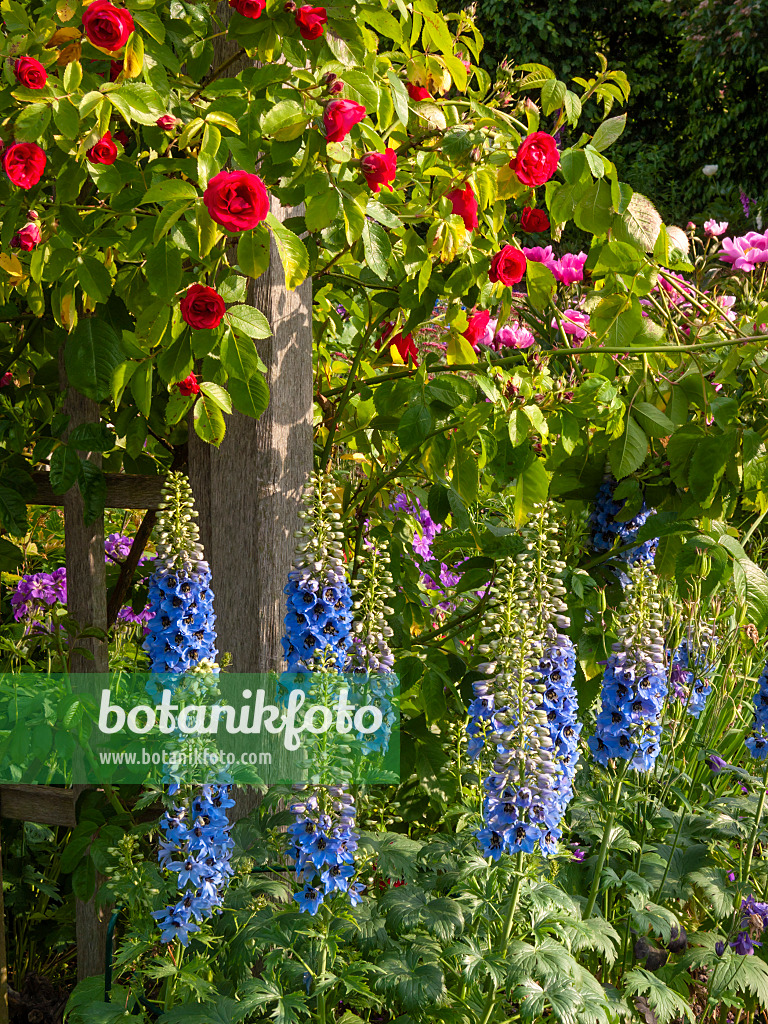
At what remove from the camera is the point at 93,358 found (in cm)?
177

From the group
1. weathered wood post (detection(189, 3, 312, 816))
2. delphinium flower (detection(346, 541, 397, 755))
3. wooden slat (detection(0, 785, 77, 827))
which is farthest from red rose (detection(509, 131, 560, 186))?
wooden slat (detection(0, 785, 77, 827))

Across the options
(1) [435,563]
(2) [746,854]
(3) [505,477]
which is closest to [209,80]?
(3) [505,477]

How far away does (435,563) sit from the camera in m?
2.39

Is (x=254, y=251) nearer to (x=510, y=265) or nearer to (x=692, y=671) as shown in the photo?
(x=510, y=265)

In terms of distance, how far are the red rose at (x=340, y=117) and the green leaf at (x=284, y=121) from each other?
5 centimetres

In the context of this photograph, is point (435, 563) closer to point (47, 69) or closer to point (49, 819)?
point (49, 819)

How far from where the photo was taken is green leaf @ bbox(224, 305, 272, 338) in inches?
59.9

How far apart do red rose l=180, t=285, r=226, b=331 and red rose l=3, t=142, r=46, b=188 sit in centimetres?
29

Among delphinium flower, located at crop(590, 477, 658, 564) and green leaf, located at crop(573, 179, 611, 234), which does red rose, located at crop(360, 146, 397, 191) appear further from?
delphinium flower, located at crop(590, 477, 658, 564)

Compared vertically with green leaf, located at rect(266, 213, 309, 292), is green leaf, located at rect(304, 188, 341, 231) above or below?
above

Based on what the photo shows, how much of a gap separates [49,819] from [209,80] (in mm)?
1623

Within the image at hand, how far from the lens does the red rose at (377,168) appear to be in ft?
5.11

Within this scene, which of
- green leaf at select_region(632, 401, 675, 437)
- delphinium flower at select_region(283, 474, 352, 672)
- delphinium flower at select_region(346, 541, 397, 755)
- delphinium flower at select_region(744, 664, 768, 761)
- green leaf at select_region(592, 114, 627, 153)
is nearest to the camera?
delphinium flower at select_region(283, 474, 352, 672)

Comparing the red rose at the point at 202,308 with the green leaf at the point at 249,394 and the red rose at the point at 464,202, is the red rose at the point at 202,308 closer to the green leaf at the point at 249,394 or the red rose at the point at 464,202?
the green leaf at the point at 249,394
